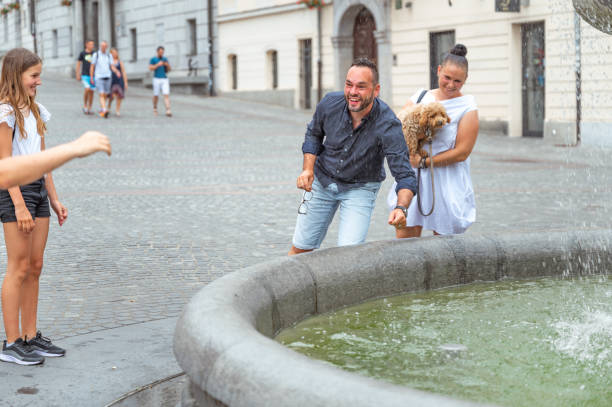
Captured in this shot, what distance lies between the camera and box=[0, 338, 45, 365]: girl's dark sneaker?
485 centimetres

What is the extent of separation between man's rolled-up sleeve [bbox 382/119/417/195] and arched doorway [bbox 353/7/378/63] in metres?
23.9

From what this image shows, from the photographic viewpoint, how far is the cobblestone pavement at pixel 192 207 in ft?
22.3

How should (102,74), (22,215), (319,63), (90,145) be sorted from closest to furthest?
(90,145)
(22,215)
(102,74)
(319,63)

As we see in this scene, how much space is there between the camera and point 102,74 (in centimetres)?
2456

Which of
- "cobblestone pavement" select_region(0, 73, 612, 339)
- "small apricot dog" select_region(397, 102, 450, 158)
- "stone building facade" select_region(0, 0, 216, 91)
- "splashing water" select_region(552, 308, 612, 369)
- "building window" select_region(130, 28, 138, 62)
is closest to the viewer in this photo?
"splashing water" select_region(552, 308, 612, 369)

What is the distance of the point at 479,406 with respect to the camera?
2.70 metres

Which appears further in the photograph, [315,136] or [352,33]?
[352,33]

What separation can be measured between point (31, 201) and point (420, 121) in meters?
2.29

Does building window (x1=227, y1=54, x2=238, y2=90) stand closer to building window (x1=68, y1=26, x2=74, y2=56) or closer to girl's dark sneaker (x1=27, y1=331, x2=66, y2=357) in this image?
building window (x1=68, y1=26, x2=74, y2=56)

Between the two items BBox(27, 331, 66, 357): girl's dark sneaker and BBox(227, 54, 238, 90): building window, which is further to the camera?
BBox(227, 54, 238, 90): building window

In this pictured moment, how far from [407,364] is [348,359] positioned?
29 cm

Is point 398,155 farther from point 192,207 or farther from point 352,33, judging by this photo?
point 352,33

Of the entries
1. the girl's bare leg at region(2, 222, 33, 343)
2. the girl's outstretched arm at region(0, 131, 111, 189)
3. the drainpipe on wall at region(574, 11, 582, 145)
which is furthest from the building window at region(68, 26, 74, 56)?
the girl's outstretched arm at region(0, 131, 111, 189)

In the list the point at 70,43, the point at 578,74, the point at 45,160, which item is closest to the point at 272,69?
the point at 578,74
